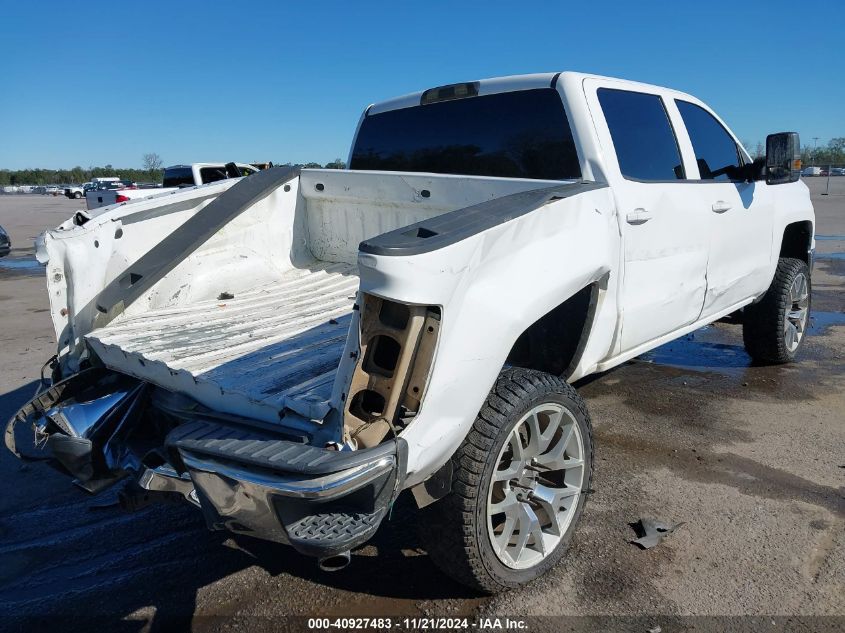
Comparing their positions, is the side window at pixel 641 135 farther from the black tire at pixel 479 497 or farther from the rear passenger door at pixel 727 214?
the black tire at pixel 479 497

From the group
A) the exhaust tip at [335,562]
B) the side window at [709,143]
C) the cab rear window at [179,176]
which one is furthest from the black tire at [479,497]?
the cab rear window at [179,176]

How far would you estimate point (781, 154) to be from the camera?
4.30 m

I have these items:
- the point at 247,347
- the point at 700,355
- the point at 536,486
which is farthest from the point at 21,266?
the point at 536,486

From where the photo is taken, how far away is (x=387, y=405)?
7.14 feet

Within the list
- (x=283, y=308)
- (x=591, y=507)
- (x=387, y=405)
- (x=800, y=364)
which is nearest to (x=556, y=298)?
A: (x=387, y=405)

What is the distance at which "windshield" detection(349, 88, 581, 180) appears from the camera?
349 centimetres

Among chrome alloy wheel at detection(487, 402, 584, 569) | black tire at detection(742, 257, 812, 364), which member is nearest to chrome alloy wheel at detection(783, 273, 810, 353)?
black tire at detection(742, 257, 812, 364)

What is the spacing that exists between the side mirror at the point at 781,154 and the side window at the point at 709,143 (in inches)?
8.5

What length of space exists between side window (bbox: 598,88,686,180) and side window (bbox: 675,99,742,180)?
0.29 m

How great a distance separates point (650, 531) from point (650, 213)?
61.8 inches

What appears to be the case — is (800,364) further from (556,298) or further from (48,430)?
(48,430)

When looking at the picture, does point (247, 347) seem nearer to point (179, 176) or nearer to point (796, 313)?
point (796, 313)

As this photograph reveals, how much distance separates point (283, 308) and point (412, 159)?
4.28 ft

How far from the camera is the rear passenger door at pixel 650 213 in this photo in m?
3.30
